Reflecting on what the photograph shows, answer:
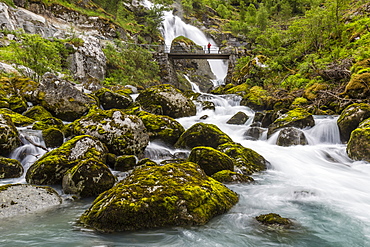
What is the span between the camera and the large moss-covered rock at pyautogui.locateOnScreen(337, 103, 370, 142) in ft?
29.3

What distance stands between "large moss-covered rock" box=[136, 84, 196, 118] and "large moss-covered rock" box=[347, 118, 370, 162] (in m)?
8.85

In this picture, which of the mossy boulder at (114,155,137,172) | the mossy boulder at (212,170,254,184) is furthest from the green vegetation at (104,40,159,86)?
the mossy boulder at (212,170,254,184)

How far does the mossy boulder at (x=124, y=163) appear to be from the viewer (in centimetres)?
720

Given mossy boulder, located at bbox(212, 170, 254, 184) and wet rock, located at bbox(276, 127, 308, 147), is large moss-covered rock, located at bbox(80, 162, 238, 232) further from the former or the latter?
wet rock, located at bbox(276, 127, 308, 147)

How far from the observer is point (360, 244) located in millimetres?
3691

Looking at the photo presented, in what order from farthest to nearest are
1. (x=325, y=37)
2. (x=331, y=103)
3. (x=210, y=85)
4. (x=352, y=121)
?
(x=210, y=85) < (x=325, y=37) < (x=331, y=103) < (x=352, y=121)

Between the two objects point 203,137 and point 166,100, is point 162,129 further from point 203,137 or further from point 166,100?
point 166,100

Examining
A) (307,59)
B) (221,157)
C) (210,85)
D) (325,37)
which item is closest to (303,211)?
(221,157)

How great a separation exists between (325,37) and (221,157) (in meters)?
18.3

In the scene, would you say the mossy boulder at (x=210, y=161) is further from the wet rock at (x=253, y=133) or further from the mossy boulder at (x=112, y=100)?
the mossy boulder at (x=112, y=100)

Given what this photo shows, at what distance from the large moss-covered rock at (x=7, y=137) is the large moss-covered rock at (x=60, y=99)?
3.65 meters

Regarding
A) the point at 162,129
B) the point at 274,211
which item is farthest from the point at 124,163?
the point at 274,211

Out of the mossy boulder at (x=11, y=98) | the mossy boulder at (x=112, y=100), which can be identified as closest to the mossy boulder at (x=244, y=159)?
the mossy boulder at (x=112, y=100)

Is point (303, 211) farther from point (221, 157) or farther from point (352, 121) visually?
point (352, 121)
